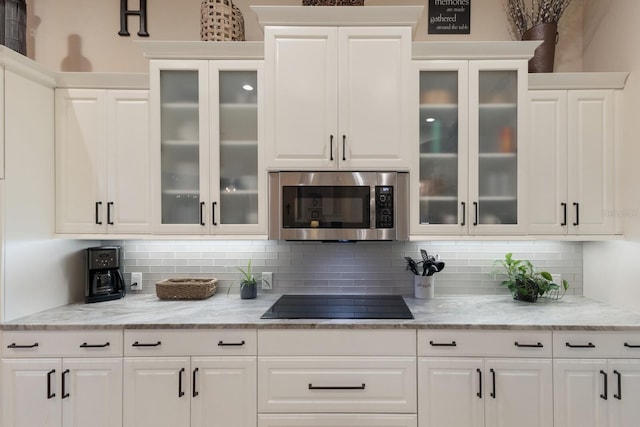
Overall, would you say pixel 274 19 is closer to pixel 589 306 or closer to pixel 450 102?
pixel 450 102

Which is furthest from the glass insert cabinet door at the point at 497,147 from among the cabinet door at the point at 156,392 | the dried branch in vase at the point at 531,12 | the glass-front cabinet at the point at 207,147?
the cabinet door at the point at 156,392

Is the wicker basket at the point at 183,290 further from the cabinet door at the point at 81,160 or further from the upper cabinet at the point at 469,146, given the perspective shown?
the upper cabinet at the point at 469,146

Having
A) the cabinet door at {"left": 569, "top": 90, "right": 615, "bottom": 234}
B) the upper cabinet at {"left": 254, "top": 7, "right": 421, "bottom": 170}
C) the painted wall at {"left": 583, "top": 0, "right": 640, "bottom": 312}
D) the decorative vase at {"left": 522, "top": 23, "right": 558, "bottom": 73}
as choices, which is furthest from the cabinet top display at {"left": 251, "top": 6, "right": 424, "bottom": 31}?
the painted wall at {"left": 583, "top": 0, "right": 640, "bottom": 312}

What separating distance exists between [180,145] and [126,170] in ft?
1.22

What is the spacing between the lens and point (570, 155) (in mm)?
2125

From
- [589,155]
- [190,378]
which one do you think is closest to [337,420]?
[190,378]

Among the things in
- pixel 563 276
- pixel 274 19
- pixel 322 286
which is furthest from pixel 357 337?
pixel 274 19

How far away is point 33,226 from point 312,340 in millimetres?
1690

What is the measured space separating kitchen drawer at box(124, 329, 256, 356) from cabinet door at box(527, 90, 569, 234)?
1.78 meters

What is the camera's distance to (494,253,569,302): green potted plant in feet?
7.26

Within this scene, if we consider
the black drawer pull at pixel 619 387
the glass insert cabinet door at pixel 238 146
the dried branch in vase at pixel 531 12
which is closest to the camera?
the black drawer pull at pixel 619 387

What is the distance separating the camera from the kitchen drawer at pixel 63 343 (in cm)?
181

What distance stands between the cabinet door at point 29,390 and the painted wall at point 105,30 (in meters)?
1.92

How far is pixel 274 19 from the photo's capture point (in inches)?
79.4
